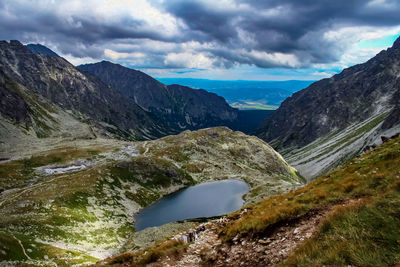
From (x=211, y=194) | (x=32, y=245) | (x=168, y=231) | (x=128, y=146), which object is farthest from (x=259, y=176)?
(x=32, y=245)

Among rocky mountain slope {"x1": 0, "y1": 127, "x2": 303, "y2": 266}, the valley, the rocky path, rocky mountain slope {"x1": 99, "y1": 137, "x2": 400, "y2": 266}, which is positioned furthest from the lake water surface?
the rocky path

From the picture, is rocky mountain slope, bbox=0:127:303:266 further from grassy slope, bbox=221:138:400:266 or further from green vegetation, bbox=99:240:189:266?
grassy slope, bbox=221:138:400:266

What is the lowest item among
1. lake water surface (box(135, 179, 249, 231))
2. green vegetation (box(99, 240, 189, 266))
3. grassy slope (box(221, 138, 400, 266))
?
lake water surface (box(135, 179, 249, 231))

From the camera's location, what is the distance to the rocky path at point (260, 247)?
602 inches

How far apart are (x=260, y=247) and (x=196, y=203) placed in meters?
105

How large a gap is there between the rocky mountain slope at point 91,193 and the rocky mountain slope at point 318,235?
136 ft

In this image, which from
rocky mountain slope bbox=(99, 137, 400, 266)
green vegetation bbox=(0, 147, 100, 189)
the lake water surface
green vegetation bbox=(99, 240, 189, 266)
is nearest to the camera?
rocky mountain slope bbox=(99, 137, 400, 266)

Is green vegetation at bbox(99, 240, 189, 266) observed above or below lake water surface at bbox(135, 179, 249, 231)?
above

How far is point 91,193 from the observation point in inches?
4139

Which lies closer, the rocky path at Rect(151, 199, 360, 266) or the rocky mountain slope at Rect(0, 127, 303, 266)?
the rocky path at Rect(151, 199, 360, 266)

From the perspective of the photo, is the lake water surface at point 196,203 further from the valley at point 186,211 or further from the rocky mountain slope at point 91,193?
the rocky mountain slope at point 91,193

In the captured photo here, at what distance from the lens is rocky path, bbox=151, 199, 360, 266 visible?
15284 millimetres

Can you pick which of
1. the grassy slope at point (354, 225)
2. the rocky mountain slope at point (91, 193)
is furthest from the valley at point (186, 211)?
the rocky mountain slope at point (91, 193)

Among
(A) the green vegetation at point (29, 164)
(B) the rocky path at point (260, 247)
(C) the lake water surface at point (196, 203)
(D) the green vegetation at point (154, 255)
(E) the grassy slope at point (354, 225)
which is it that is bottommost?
(C) the lake water surface at point (196, 203)
